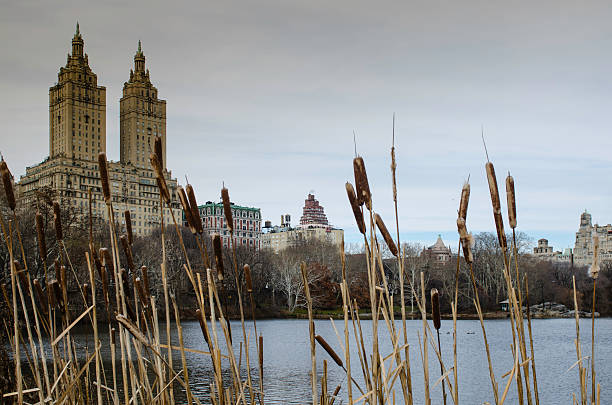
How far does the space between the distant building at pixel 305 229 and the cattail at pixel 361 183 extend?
430 ft

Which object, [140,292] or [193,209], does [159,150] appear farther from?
[140,292]

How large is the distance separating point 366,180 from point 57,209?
1.28 meters

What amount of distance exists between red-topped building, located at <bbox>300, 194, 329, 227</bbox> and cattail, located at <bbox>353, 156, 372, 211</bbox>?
16314 cm

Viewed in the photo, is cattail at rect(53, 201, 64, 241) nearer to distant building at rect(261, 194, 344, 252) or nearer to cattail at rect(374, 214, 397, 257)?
cattail at rect(374, 214, 397, 257)

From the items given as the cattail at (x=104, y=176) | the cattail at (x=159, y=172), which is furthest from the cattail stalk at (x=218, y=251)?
the cattail at (x=104, y=176)

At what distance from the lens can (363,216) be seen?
6.94 feet

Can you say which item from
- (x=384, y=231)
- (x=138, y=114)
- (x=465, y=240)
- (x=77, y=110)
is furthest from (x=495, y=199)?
(x=138, y=114)

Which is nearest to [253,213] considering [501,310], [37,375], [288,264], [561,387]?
[288,264]

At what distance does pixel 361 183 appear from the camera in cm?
205

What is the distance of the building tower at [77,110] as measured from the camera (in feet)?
423

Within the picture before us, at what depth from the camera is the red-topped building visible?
167m

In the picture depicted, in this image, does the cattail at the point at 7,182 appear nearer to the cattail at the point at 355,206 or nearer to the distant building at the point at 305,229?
the cattail at the point at 355,206

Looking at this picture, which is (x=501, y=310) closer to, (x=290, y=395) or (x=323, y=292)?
(x=323, y=292)

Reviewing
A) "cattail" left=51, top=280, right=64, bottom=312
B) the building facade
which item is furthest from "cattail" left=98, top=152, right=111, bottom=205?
the building facade
